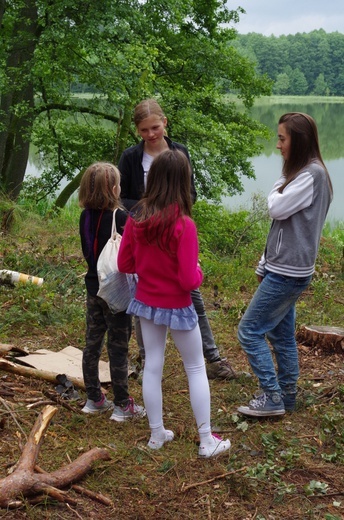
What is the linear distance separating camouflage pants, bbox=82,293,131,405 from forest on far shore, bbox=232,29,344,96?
38742 mm

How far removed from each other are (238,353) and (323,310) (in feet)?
5.67

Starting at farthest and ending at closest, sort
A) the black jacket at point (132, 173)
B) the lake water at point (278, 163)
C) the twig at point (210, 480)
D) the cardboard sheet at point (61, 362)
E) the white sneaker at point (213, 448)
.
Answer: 1. the lake water at point (278, 163)
2. the cardboard sheet at point (61, 362)
3. the black jacket at point (132, 173)
4. the white sneaker at point (213, 448)
5. the twig at point (210, 480)

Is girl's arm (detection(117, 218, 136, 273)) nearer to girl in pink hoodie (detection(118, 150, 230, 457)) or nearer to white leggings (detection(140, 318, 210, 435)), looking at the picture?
girl in pink hoodie (detection(118, 150, 230, 457))

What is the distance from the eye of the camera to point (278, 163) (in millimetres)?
24266

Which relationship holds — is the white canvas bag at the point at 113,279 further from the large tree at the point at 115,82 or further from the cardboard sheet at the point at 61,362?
the large tree at the point at 115,82

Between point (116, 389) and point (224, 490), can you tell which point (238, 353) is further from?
point (224, 490)

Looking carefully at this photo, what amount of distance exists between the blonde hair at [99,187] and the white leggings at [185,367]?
0.73 meters

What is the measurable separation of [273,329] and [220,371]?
797mm

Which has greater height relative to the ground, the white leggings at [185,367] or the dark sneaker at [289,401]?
the white leggings at [185,367]

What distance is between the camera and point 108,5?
10469mm

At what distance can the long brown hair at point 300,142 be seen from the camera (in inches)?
150

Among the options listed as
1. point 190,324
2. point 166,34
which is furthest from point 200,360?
point 166,34

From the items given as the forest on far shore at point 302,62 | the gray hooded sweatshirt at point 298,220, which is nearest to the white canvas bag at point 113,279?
the gray hooded sweatshirt at point 298,220

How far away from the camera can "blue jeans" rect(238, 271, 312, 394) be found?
3984 mm
